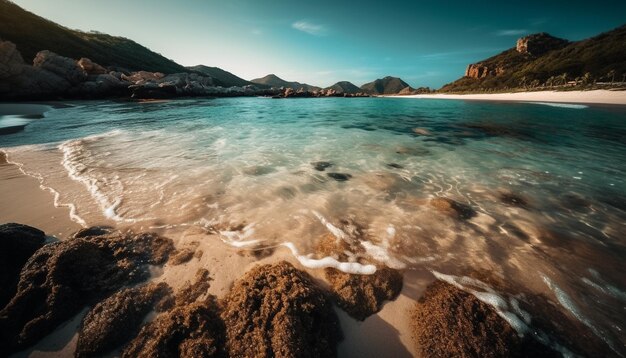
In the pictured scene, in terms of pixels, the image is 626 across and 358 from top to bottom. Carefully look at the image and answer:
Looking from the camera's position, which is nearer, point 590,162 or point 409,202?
point 409,202

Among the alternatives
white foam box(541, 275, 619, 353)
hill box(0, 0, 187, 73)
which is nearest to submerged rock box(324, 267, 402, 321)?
white foam box(541, 275, 619, 353)

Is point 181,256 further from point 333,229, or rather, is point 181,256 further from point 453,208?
point 453,208

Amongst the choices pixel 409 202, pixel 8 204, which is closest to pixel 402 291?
Result: pixel 409 202

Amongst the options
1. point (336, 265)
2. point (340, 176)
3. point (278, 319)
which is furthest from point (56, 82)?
point (278, 319)

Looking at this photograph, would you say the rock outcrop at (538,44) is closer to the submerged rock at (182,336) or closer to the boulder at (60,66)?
the submerged rock at (182,336)

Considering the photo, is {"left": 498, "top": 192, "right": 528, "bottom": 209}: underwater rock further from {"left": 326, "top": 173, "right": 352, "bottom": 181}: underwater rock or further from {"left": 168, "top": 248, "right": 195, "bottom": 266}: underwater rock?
{"left": 168, "top": 248, "right": 195, "bottom": 266}: underwater rock

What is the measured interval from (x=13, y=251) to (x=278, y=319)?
348 centimetres

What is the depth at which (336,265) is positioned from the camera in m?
3.23

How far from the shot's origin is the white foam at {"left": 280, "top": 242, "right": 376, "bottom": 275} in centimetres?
310

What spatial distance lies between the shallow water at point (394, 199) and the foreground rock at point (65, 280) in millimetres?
800

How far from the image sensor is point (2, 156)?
7.83 metres

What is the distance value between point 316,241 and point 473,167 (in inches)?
249

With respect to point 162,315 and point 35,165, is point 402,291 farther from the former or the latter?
point 35,165

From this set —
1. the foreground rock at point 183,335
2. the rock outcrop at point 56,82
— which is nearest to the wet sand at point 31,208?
the foreground rock at point 183,335
